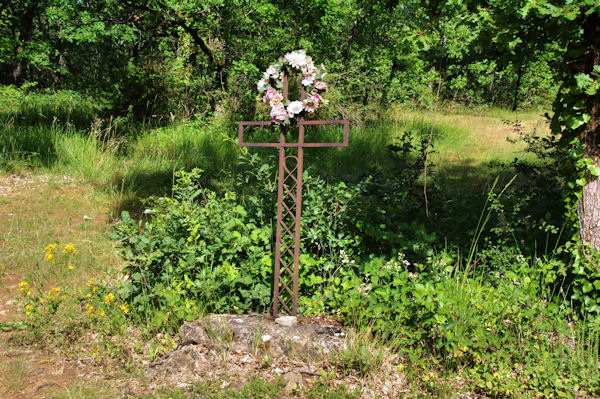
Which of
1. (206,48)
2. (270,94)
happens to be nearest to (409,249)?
(270,94)

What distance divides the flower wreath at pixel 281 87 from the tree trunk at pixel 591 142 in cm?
→ 175

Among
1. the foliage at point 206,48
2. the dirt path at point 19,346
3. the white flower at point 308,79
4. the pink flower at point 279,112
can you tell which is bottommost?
the dirt path at point 19,346

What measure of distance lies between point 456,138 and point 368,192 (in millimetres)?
5756

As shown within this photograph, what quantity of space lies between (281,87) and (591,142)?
6.90 feet

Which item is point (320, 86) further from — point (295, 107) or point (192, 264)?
point (192, 264)

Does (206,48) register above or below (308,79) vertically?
above

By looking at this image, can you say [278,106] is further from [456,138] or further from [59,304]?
[456,138]

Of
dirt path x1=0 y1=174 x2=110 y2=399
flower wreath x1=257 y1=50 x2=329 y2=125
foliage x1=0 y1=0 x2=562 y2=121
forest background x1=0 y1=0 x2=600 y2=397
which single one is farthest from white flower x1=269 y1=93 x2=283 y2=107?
dirt path x1=0 y1=174 x2=110 y2=399

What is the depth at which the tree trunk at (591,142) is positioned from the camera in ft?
9.88

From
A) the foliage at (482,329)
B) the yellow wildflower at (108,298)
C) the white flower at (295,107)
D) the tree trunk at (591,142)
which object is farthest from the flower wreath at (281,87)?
the tree trunk at (591,142)

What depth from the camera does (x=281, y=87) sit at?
10.1 ft

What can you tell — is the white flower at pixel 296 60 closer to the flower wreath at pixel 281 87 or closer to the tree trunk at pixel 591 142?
the flower wreath at pixel 281 87

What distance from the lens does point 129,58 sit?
926cm

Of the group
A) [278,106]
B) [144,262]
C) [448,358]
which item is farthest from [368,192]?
[144,262]
